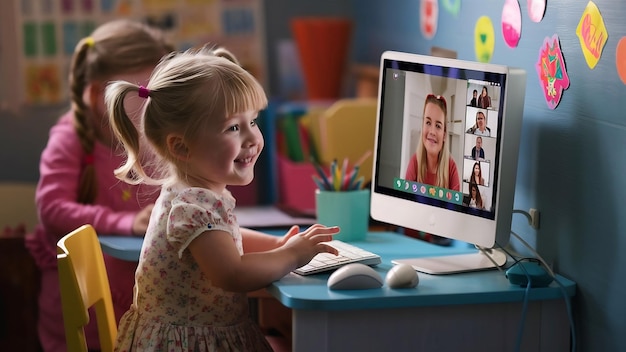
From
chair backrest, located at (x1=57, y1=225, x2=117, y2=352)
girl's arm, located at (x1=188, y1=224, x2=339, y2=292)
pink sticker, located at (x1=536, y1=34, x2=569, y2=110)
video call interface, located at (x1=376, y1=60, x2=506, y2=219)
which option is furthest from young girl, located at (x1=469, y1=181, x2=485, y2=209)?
chair backrest, located at (x1=57, y1=225, x2=117, y2=352)

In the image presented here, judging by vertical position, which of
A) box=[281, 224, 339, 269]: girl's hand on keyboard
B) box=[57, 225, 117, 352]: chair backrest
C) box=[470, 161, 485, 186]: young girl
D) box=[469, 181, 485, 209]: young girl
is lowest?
box=[57, 225, 117, 352]: chair backrest

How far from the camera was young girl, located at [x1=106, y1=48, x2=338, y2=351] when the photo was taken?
176 cm

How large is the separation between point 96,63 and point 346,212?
724 millimetres

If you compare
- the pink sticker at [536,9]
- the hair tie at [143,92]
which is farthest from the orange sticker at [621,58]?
the hair tie at [143,92]

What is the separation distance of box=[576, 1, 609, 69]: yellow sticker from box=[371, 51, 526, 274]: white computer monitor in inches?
4.7

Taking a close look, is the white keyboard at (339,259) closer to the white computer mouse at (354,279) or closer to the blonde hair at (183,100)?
the white computer mouse at (354,279)

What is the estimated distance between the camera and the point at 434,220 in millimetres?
1941

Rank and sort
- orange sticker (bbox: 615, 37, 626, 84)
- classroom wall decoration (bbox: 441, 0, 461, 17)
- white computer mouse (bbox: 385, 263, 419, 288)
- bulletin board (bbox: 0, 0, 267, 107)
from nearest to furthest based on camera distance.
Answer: orange sticker (bbox: 615, 37, 626, 84), white computer mouse (bbox: 385, 263, 419, 288), classroom wall decoration (bbox: 441, 0, 461, 17), bulletin board (bbox: 0, 0, 267, 107)

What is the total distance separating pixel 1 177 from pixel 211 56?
1565 millimetres

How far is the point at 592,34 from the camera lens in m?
1.73

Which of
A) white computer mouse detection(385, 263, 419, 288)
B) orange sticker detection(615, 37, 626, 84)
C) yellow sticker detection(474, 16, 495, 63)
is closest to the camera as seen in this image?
orange sticker detection(615, 37, 626, 84)

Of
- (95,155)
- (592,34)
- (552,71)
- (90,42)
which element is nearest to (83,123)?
(95,155)

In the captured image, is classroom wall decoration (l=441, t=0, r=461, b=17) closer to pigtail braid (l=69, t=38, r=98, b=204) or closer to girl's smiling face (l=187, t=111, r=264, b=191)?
girl's smiling face (l=187, t=111, r=264, b=191)

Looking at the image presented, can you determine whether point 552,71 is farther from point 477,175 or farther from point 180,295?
point 180,295
